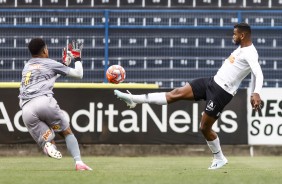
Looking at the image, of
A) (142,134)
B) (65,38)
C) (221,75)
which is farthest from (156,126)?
(221,75)

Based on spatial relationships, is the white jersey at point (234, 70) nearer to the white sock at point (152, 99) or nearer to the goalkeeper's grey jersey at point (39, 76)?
the white sock at point (152, 99)

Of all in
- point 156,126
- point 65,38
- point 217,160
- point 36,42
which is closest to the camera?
point 36,42

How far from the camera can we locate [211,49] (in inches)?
797

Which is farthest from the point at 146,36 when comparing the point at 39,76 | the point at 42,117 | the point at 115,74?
the point at 42,117

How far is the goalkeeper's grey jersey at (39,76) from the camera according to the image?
41.0ft

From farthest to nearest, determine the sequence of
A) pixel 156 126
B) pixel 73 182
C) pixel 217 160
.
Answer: pixel 156 126, pixel 217 160, pixel 73 182

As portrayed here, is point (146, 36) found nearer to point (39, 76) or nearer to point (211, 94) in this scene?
point (211, 94)

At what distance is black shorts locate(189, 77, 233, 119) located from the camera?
519 inches

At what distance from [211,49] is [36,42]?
813cm

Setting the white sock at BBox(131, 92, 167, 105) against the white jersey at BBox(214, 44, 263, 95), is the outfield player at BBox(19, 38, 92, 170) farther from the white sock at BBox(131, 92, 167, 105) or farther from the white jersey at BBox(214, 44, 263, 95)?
the white jersey at BBox(214, 44, 263, 95)

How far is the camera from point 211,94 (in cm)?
1321

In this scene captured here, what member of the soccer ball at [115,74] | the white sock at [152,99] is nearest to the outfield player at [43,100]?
the white sock at [152,99]

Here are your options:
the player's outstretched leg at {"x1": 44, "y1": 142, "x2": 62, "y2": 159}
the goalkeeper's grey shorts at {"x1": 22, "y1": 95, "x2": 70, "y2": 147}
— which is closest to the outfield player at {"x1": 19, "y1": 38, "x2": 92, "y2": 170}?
the goalkeeper's grey shorts at {"x1": 22, "y1": 95, "x2": 70, "y2": 147}

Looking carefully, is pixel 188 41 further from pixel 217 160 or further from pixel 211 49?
pixel 217 160
